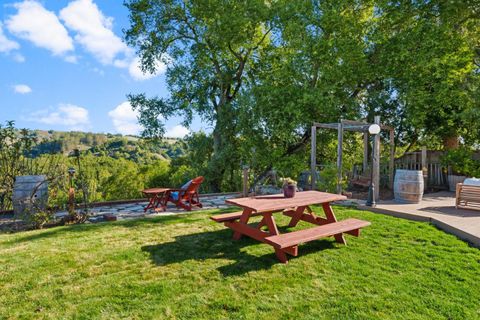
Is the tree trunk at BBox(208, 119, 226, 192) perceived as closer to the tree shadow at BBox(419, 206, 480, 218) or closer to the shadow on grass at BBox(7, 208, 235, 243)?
the shadow on grass at BBox(7, 208, 235, 243)

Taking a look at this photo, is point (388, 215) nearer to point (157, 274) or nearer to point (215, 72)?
point (157, 274)

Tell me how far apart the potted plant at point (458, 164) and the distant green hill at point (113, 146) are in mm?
11163

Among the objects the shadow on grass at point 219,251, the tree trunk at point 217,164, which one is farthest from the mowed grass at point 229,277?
the tree trunk at point 217,164

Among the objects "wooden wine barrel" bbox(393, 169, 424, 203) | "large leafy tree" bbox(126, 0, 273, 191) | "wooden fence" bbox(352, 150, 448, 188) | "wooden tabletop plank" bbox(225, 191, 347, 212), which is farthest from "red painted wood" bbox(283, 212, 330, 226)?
"large leafy tree" bbox(126, 0, 273, 191)

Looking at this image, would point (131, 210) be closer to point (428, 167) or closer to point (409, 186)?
point (409, 186)

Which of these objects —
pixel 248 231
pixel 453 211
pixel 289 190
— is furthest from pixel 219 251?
pixel 453 211

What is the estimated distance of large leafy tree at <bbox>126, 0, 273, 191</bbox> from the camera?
43.7ft

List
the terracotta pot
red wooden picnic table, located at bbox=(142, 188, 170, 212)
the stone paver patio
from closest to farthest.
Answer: the terracotta pot
the stone paver patio
red wooden picnic table, located at bbox=(142, 188, 170, 212)

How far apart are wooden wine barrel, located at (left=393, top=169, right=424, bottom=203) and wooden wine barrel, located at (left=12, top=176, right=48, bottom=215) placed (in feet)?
27.3

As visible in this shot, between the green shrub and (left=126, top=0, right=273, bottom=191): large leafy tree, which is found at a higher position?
(left=126, top=0, right=273, bottom=191): large leafy tree

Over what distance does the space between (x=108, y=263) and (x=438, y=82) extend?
478 inches

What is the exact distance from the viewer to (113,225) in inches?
206

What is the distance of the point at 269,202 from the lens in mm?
4090

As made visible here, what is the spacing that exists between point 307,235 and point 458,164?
8.32m
